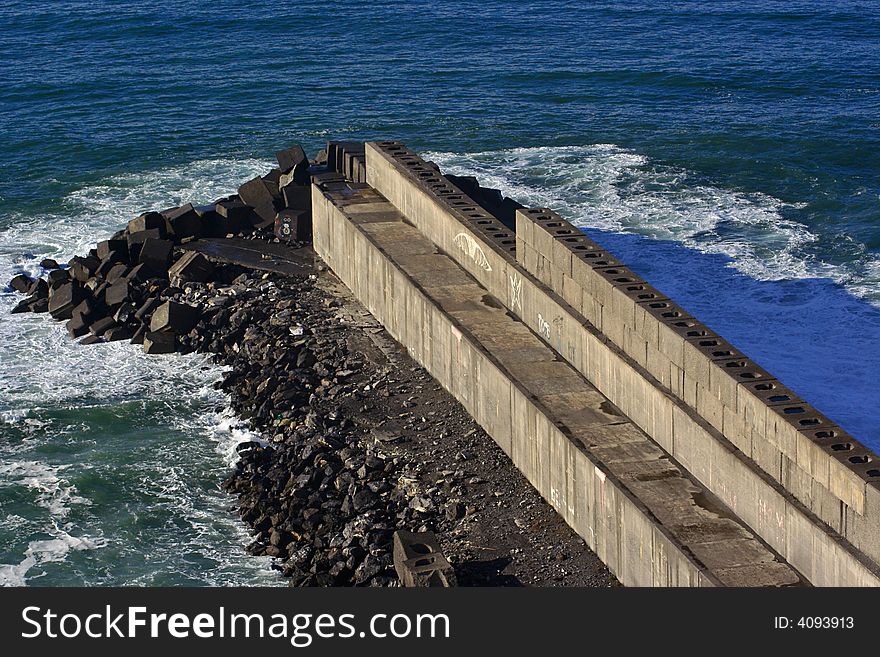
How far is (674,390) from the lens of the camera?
32875 mm

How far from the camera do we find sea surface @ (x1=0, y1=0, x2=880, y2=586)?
3934cm

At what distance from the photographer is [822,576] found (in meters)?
27.3

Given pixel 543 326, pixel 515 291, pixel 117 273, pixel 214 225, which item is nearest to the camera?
pixel 543 326

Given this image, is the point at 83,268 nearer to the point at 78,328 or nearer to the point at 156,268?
the point at 156,268

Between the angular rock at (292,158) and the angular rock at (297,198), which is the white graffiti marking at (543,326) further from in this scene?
the angular rock at (292,158)

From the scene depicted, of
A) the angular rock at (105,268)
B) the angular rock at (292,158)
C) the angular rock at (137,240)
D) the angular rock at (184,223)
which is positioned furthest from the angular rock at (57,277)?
the angular rock at (292,158)

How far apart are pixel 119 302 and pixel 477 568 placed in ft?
72.5

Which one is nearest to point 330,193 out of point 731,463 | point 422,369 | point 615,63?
point 422,369

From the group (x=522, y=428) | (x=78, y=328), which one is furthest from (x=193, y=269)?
(x=522, y=428)

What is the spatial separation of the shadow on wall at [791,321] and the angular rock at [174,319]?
16497mm

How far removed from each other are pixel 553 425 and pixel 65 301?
75.2 ft

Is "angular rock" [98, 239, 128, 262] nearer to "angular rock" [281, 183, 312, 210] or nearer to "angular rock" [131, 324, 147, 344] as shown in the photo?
"angular rock" [131, 324, 147, 344]

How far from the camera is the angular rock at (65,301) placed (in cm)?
5000

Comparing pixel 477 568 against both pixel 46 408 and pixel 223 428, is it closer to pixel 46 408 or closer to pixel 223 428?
pixel 223 428
